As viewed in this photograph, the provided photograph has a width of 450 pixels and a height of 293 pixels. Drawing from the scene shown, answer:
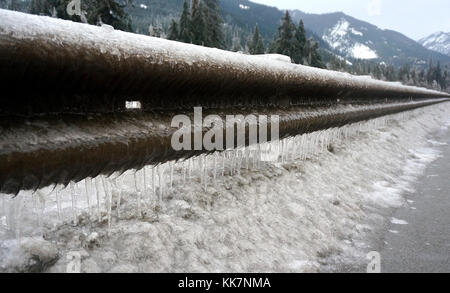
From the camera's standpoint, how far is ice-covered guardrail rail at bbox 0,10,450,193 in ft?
3.07

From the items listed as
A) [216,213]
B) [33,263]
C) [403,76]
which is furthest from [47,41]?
[403,76]

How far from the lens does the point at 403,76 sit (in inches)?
4481

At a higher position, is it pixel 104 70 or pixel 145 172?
pixel 104 70

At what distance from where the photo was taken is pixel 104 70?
1106 mm

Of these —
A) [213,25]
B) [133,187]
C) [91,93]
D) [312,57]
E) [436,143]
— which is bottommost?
[436,143]

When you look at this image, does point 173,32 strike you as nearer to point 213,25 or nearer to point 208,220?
point 213,25

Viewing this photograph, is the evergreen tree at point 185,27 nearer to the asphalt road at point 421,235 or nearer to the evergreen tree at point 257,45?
the evergreen tree at point 257,45

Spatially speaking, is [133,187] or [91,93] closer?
[91,93]

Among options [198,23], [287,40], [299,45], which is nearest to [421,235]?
[198,23]

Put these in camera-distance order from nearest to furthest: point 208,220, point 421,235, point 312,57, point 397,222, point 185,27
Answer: point 208,220, point 421,235, point 397,222, point 185,27, point 312,57

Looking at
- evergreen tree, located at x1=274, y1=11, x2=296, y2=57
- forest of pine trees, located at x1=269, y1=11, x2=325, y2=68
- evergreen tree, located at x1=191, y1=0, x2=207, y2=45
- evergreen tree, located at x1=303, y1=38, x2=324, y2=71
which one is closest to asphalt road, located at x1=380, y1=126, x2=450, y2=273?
evergreen tree, located at x1=191, y1=0, x2=207, y2=45

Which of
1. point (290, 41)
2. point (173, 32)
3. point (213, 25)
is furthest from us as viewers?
point (290, 41)

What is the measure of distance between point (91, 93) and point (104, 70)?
102mm

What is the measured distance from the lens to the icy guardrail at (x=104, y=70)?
0.92 meters
